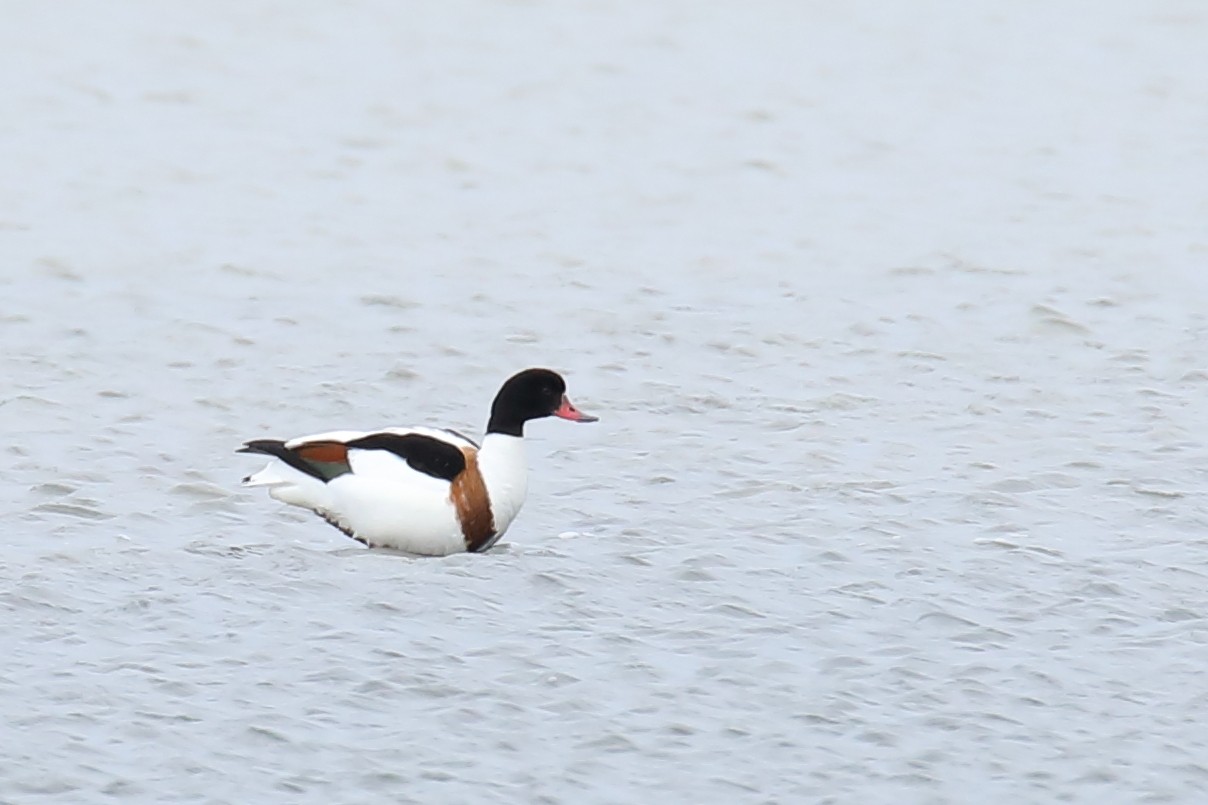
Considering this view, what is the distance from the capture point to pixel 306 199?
18.7 meters

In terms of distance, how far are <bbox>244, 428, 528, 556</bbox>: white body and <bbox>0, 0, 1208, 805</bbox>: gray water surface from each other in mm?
148

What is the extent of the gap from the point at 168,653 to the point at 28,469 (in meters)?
3.04

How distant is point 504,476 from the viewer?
11.2m

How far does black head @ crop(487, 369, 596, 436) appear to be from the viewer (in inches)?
453

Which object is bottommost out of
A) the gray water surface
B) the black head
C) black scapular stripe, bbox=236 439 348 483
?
the gray water surface

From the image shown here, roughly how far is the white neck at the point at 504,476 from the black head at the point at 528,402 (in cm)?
12

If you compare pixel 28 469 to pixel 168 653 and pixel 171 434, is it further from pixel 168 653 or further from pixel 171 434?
pixel 168 653

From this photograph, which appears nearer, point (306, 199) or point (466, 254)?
point (466, 254)

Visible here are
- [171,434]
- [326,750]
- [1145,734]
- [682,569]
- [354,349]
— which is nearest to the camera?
[326,750]

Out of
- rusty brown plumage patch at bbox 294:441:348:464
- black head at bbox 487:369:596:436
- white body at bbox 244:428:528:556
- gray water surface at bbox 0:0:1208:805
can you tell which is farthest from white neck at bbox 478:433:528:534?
rusty brown plumage patch at bbox 294:441:348:464

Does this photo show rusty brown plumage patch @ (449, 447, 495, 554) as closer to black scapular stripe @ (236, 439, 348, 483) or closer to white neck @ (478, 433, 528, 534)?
white neck @ (478, 433, 528, 534)

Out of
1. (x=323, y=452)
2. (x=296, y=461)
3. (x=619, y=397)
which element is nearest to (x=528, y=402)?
(x=323, y=452)

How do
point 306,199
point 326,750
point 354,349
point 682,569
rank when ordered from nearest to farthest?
1. point 326,750
2. point 682,569
3. point 354,349
4. point 306,199

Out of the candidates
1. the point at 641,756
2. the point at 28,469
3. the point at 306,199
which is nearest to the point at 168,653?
the point at 641,756
